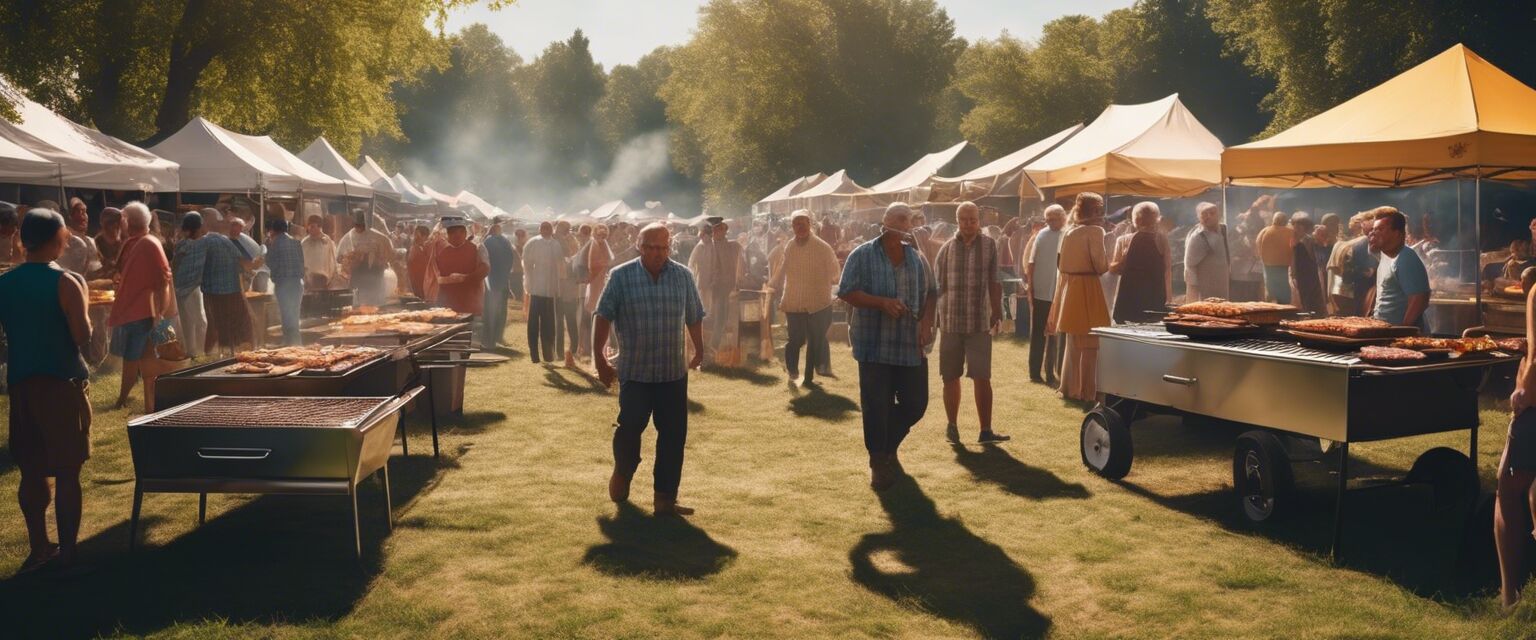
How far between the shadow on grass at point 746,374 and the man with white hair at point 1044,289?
291 cm

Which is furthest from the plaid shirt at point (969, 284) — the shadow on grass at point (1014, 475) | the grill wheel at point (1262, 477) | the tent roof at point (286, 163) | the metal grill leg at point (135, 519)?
the tent roof at point (286, 163)

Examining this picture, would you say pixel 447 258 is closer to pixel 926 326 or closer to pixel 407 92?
pixel 926 326

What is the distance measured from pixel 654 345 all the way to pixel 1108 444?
317cm

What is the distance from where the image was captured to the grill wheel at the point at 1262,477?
6430mm

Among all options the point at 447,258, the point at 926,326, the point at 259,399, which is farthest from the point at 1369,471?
the point at 447,258

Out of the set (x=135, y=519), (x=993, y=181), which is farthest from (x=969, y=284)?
(x=993, y=181)

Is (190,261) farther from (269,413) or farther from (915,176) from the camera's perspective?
(915,176)

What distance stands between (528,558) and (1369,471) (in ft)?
18.9

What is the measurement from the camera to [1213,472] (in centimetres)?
802

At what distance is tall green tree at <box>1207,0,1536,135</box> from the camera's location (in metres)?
24.1

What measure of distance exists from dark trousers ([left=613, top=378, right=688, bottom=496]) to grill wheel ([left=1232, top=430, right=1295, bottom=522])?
3245 mm

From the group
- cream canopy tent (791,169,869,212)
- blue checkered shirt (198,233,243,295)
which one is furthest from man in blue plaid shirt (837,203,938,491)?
cream canopy tent (791,169,869,212)

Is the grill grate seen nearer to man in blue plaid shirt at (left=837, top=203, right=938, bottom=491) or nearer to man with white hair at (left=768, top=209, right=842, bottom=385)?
man in blue plaid shirt at (left=837, top=203, right=938, bottom=491)

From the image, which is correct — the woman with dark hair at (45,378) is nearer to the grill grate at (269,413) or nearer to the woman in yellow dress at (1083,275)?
the grill grate at (269,413)
